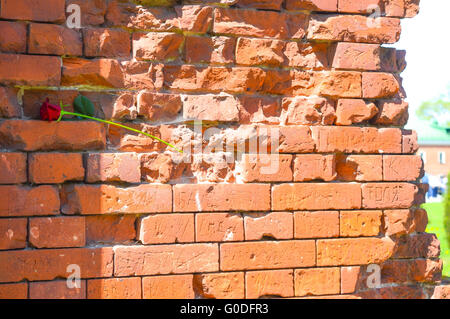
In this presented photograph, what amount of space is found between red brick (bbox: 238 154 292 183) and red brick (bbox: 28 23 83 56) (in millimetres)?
880

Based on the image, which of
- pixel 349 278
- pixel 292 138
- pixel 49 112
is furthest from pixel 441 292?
pixel 49 112

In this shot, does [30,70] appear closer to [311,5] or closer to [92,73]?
[92,73]

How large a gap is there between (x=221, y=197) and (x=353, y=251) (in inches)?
27.7

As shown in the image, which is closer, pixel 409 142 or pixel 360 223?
pixel 360 223

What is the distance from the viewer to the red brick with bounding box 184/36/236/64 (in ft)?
8.26

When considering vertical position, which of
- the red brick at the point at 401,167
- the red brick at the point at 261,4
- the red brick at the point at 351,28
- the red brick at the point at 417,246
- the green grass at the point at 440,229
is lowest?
the green grass at the point at 440,229

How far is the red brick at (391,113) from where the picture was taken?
2754 mm

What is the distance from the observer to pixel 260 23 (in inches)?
102

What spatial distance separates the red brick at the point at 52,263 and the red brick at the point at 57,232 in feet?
0.09

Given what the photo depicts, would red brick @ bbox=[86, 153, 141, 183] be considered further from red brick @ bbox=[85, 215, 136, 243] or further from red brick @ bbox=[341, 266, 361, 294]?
red brick @ bbox=[341, 266, 361, 294]

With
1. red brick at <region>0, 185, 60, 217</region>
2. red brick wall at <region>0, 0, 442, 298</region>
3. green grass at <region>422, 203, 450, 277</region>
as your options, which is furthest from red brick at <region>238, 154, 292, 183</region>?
green grass at <region>422, 203, 450, 277</region>

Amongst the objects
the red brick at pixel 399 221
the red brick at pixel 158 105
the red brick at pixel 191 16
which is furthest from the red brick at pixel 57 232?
the red brick at pixel 399 221

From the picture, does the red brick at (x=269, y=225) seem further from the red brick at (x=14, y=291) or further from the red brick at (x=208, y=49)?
the red brick at (x=14, y=291)
